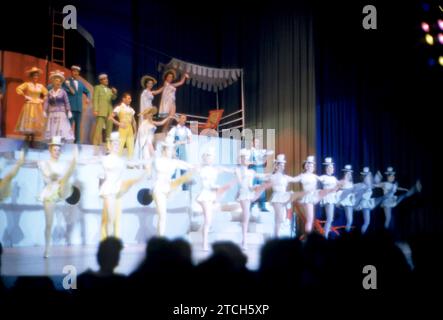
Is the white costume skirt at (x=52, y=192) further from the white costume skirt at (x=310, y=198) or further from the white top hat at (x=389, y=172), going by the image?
the white top hat at (x=389, y=172)

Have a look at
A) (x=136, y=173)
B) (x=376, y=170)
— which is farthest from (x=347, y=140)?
(x=136, y=173)

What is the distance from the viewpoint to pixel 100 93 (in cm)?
912

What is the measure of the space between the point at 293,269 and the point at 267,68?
937cm

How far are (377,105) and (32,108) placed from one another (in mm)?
6852

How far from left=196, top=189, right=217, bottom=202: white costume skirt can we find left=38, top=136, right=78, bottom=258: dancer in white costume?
1.82 meters

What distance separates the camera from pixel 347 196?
9.87 meters

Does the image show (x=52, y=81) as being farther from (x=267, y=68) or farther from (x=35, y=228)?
(x=267, y=68)

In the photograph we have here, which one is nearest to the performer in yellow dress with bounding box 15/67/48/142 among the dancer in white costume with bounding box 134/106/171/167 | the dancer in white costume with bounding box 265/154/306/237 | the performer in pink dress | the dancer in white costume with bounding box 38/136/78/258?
the performer in pink dress

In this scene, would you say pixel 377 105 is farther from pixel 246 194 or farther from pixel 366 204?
pixel 246 194

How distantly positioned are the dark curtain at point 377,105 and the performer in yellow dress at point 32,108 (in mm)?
5708

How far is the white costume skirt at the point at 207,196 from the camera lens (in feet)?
23.1

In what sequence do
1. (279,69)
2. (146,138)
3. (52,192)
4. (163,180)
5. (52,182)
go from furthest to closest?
1. (279,69)
2. (146,138)
3. (163,180)
4. (52,182)
5. (52,192)

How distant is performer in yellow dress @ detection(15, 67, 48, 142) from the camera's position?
26.2ft

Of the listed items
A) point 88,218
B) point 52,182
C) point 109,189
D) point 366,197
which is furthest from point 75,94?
point 366,197
